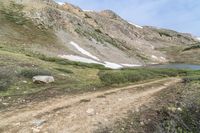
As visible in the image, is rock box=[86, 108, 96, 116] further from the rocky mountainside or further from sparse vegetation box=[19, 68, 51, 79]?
the rocky mountainside

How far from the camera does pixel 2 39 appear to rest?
216ft

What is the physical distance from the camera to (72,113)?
15469 millimetres

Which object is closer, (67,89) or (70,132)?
(70,132)

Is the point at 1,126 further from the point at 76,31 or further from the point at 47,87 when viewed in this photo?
the point at 76,31

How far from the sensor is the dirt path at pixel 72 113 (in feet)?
44.3

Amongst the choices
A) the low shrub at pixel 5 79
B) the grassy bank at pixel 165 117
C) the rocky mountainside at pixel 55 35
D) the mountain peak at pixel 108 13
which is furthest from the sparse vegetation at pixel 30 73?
the mountain peak at pixel 108 13

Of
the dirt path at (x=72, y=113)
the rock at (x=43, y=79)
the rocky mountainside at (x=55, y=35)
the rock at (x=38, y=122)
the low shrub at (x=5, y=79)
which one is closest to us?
the dirt path at (x=72, y=113)

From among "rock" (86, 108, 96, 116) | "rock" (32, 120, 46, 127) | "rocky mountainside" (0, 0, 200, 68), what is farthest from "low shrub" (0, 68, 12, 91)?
"rocky mountainside" (0, 0, 200, 68)

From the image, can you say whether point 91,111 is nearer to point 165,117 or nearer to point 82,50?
point 165,117

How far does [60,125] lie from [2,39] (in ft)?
186

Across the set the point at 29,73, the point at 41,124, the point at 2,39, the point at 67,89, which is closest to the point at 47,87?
the point at 67,89

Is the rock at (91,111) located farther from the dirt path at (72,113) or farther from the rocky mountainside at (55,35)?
the rocky mountainside at (55,35)

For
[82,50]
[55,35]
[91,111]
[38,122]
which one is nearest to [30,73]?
[91,111]

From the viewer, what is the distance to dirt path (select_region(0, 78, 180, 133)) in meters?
13.5
